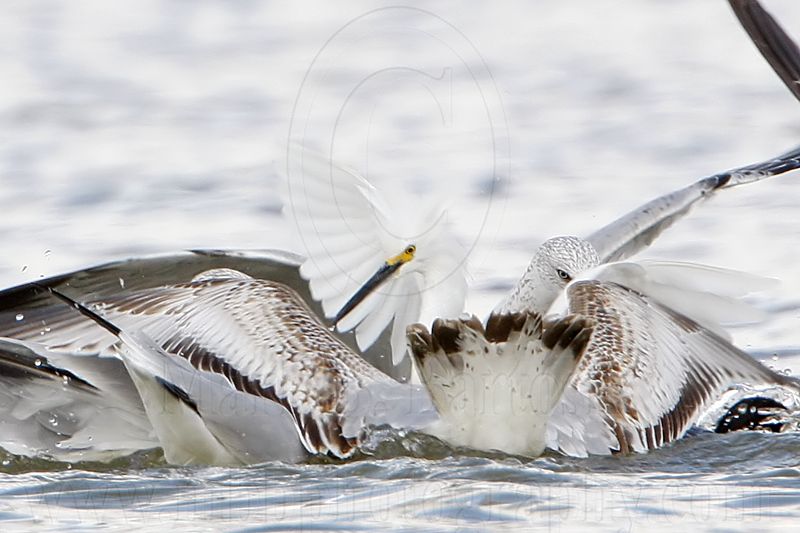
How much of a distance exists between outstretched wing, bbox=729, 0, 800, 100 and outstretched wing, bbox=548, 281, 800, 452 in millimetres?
1071

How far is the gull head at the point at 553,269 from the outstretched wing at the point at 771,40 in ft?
3.43

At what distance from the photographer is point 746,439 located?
600 cm

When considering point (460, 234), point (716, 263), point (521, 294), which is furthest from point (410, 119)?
point (521, 294)

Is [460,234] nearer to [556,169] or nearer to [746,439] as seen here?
[556,169]

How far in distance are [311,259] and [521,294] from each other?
0.87 metres

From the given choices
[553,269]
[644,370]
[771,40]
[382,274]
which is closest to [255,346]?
[382,274]

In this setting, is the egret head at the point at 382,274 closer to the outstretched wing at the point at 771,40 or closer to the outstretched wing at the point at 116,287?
the outstretched wing at the point at 116,287

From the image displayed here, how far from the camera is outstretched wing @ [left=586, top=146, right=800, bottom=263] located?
710 centimetres

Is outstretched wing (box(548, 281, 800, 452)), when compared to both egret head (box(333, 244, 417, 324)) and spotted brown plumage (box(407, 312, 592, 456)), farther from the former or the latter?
egret head (box(333, 244, 417, 324))

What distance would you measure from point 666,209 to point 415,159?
99.0 inches

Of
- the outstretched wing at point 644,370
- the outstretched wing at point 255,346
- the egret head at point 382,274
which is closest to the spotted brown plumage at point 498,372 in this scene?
the outstretched wing at point 644,370

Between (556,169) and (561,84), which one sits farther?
(561,84)

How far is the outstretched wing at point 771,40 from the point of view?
22.1ft

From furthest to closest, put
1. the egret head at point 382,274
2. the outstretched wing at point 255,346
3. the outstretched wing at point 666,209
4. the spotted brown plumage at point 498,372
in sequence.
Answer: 1. the outstretched wing at point 666,209
2. the egret head at point 382,274
3. the outstretched wing at point 255,346
4. the spotted brown plumage at point 498,372
